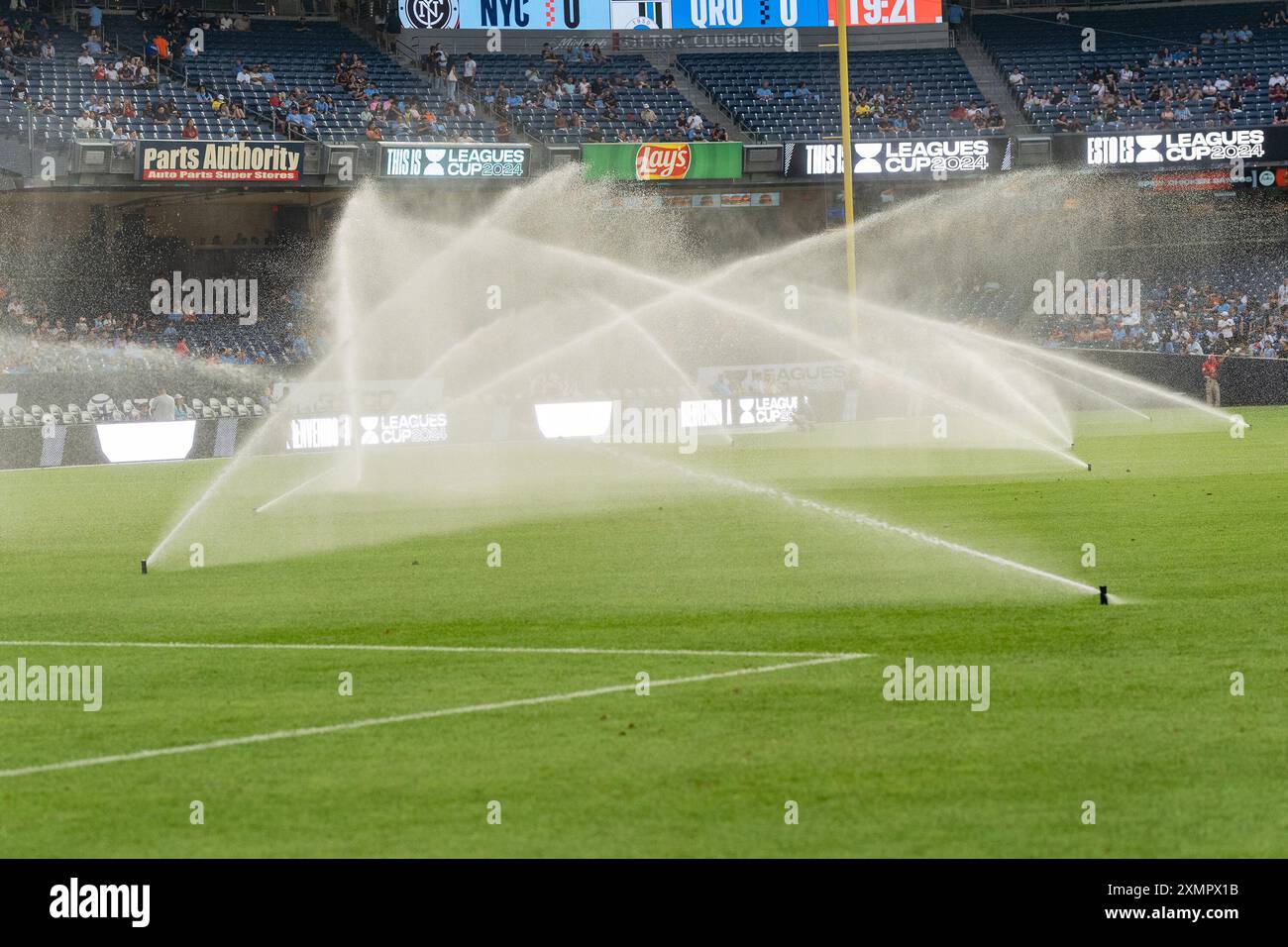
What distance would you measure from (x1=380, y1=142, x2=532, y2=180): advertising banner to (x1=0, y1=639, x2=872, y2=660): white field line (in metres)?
37.3

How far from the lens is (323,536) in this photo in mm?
21078

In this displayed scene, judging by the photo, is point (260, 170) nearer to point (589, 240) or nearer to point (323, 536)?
point (589, 240)

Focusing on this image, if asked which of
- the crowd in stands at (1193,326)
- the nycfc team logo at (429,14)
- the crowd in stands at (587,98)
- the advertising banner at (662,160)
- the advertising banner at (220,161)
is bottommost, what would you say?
the crowd in stands at (1193,326)

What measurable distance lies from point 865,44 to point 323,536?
48.0 m

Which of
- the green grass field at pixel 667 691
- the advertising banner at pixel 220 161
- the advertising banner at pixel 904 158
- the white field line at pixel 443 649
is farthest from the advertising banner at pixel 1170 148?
the white field line at pixel 443 649

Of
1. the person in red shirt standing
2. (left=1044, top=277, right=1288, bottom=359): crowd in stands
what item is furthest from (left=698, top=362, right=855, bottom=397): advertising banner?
the person in red shirt standing

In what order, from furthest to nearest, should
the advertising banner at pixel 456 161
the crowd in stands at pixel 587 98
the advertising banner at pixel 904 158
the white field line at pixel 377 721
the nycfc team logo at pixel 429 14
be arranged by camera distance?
the nycfc team logo at pixel 429 14
the crowd in stands at pixel 587 98
the advertising banner at pixel 904 158
the advertising banner at pixel 456 161
the white field line at pixel 377 721

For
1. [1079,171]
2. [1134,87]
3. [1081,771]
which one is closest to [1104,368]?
[1079,171]

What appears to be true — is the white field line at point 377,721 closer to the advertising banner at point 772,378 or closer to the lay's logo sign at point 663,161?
the advertising banner at point 772,378

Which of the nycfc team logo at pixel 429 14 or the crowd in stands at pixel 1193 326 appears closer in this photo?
the crowd in stands at pixel 1193 326

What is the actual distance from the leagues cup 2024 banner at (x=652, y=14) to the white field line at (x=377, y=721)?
166 feet

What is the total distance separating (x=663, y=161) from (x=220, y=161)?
13.8 meters

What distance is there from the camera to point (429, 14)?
58.6m

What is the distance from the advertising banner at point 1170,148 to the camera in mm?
55281
